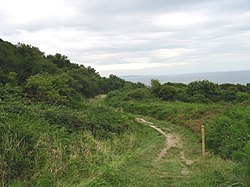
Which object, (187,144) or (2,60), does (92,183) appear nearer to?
(187,144)

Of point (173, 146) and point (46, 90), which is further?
point (46, 90)

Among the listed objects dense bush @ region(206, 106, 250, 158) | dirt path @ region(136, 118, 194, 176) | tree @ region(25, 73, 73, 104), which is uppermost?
tree @ region(25, 73, 73, 104)

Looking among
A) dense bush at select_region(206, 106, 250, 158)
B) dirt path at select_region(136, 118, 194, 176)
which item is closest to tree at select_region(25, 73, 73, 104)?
dirt path at select_region(136, 118, 194, 176)

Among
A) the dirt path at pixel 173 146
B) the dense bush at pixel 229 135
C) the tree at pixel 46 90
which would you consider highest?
the tree at pixel 46 90

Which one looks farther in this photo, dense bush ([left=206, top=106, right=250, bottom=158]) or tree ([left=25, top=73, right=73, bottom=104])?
tree ([left=25, top=73, right=73, bottom=104])

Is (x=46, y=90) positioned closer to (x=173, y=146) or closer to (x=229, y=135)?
(x=173, y=146)

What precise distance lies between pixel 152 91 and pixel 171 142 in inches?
913

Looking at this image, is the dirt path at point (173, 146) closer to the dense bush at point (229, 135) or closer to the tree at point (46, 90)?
the dense bush at point (229, 135)

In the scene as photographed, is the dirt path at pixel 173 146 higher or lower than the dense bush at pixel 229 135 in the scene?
lower

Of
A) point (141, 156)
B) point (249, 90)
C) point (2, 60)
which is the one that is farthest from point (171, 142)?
point (249, 90)

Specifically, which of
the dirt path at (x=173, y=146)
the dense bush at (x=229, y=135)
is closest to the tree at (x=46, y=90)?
the dirt path at (x=173, y=146)

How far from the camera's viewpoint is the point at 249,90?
36750 mm

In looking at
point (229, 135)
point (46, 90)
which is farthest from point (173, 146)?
point (46, 90)

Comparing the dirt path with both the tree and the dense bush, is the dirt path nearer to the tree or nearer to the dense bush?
the dense bush
